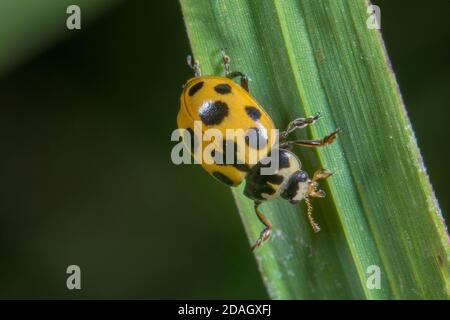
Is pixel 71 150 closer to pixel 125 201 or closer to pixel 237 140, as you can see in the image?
pixel 125 201

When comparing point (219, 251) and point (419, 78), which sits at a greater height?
point (419, 78)

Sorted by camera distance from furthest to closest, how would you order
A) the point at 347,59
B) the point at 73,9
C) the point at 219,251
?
the point at 219,251
the point at 73,9
the point at 347,59

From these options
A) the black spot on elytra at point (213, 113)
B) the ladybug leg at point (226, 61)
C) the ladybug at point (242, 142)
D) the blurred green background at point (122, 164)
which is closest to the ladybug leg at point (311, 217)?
the ladybug at point (242, 142)

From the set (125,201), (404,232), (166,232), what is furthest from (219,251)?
(404,232)

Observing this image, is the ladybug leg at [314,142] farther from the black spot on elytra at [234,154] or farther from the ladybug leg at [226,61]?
the ladybug leg at [226,61]
